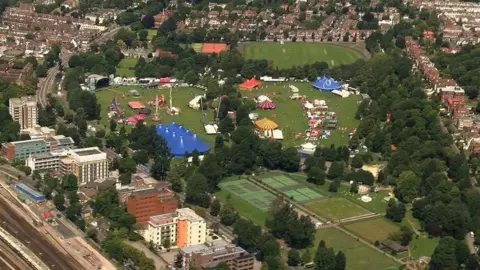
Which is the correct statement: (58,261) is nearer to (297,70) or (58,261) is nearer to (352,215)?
(352,215)

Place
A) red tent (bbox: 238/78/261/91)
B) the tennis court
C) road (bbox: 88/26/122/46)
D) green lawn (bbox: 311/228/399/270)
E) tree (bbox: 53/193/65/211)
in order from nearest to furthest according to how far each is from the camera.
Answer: green lawn (bbox: 311/228/399/270) < tree (bbox: 53/193/65/211) < the tennis court < red tent (bbox: 238/78/261/91) < road (bbox: 88/26/122/46)

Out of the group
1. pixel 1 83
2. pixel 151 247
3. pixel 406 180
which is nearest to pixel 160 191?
pixel 151 247

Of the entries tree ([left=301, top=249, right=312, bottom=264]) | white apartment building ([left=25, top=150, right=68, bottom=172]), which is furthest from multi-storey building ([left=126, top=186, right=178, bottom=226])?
white apartment building ([left=25, top=150, right=68, bottom=172])

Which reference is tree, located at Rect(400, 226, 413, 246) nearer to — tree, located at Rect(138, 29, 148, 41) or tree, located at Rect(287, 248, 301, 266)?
tree, located at Rect(287, 248, 301, 266)

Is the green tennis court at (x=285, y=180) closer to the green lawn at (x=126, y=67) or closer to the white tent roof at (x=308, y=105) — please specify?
the white tent roof at (x=308, y=105)

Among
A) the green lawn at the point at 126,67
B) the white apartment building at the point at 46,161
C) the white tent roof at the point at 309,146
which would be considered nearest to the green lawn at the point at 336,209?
the white tent roof at the point at 309,146

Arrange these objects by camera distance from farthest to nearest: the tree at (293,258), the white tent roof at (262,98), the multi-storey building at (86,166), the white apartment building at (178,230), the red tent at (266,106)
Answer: the white tent roof at (262,98), the red tent at (266,106), the multi-storey building at (86,166), the white apartment building at (178,230), the tree at (293,258)

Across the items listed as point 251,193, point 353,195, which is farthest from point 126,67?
point 353,195
